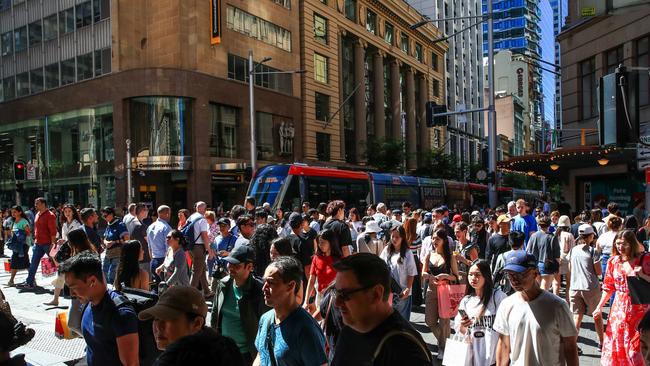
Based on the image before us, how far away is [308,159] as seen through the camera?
3941cm

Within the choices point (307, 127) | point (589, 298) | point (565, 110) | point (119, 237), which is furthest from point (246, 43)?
point (589, 298)

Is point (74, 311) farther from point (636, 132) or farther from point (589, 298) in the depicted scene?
point (589, 298)

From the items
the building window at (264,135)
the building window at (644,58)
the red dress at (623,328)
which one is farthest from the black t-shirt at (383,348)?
the building window at (264,135)

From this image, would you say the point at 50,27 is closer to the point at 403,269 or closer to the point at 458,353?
the point at 403,269

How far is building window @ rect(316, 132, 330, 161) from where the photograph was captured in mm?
41688

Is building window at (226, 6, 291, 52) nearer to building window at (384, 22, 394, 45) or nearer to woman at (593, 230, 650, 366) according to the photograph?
building window at (384, 22, 394, 45)

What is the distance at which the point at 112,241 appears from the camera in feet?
29.6

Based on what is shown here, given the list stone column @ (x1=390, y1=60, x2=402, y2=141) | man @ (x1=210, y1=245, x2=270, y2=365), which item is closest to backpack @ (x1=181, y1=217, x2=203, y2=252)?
man @ (x1=210, y1=245, x2=270, y2=365)

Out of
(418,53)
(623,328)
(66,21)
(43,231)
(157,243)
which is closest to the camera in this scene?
(623,328)

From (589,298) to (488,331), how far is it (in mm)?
3109

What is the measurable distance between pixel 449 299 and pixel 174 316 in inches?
162

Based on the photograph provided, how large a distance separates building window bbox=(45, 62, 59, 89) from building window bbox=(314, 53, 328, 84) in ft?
60.4

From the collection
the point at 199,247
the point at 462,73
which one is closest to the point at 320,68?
the point at 199,247

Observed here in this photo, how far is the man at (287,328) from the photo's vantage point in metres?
3.14
